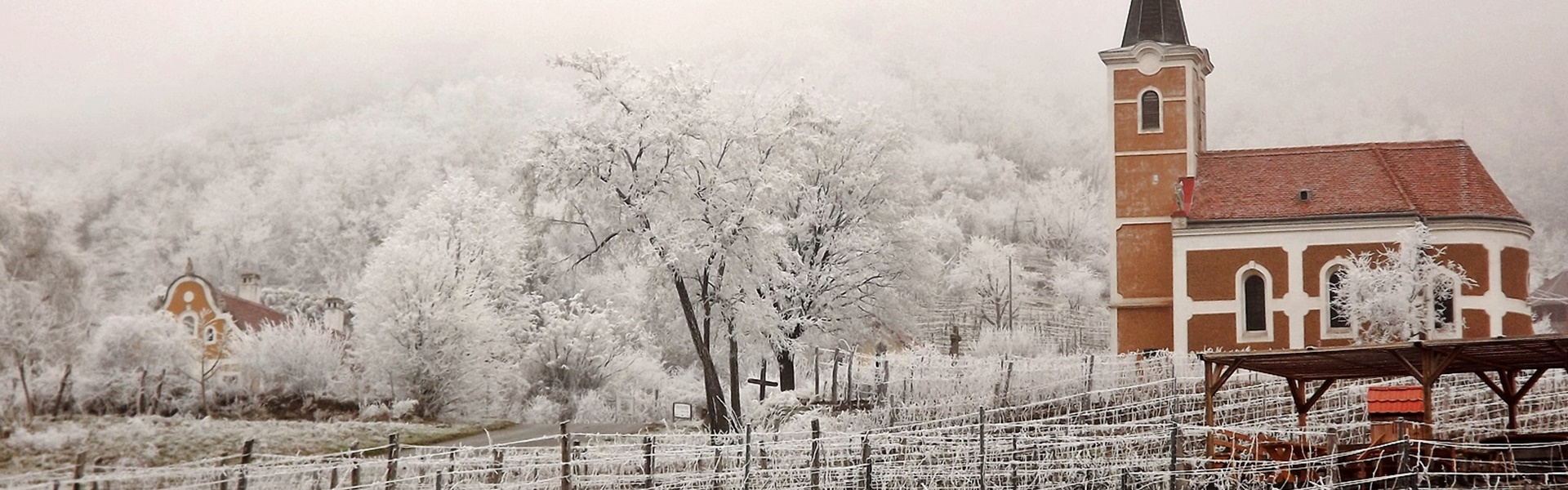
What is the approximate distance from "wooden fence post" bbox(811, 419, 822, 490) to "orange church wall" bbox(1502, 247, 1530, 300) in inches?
647

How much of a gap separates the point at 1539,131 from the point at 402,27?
3045 centimetres

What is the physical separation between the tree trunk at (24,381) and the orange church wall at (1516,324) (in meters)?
24.0

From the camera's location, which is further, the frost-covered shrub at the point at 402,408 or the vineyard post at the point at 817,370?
the frost-covered shrub at the point at 402,408

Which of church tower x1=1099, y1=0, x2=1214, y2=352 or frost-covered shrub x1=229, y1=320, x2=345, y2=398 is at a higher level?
church tower x1=1099, y1=0, x2=1214, y2=352

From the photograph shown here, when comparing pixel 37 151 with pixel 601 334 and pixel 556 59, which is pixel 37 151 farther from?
pixel 601 334

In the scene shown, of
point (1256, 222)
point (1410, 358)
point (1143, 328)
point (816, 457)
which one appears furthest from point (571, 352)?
point (1410, 358)

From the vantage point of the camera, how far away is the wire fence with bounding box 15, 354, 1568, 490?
15.6 m

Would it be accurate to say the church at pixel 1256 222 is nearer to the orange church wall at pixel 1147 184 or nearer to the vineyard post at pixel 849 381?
the orange church wall at pixel 1147 184

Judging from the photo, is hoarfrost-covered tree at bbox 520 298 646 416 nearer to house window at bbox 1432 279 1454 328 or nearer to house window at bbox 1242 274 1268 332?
house window at bbox 1242 274 1268 332

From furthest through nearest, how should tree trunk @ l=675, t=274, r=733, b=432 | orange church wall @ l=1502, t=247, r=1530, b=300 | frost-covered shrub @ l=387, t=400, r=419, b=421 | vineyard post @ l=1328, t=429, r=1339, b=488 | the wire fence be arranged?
orange church wall @ l=1502, t=247, r=1530, b=300, frost-covered shrub @ l=387, t=400, r=419, b=421, tree trunk @ l=675, t=274, r=733, b=432, the wire fence, vineyard post @ l=1328, t=429, r=1339, b=488

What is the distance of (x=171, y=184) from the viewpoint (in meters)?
37.2

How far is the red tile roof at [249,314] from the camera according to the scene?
3044cm

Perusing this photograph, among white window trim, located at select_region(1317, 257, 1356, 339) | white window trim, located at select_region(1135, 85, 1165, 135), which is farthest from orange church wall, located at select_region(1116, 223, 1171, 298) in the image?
white window trim, located at select_region(1317, 257, 1356, 339)

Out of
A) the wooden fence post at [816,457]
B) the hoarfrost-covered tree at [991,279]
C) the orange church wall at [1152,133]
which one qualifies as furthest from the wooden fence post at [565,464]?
the hoarfrost-covered tree at [991,279]
